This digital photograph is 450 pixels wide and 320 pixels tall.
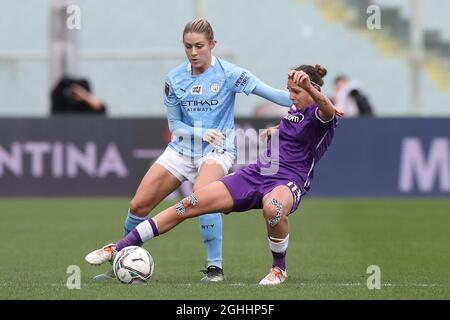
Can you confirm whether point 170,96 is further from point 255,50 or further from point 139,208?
point 255,50

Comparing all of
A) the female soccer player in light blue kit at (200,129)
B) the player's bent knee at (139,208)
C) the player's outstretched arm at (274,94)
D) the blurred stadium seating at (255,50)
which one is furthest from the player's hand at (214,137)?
the blurred stadium seating at (255,50)

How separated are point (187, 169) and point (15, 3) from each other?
608 inches

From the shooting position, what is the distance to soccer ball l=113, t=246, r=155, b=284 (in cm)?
996

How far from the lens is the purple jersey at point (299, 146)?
1030 centimetres

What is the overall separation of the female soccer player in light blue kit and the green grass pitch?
23.1 inches

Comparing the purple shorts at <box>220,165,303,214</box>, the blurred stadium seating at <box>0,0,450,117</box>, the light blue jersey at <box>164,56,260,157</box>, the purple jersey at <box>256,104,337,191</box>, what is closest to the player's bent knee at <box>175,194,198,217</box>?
the purple shorts at <box>220,165,303,214</box>

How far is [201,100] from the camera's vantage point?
10703 mm

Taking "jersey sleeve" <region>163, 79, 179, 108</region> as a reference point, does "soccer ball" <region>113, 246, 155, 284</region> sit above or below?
below

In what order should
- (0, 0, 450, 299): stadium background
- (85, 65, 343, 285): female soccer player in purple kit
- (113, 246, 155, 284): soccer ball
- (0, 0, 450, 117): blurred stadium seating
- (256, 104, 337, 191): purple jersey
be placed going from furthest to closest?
(0, 0, 450, 117): blurred stadium seating → (0, 0, 450, 299): stadium background → (256, 104, 337, 191): purple jersey → (85, 65, 343, 285): female soccer player in purple kit → (113, 246, 155, 284): soccer ball

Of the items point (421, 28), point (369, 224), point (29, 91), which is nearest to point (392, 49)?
point (421, 28)

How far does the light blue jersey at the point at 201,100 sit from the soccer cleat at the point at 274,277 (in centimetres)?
118

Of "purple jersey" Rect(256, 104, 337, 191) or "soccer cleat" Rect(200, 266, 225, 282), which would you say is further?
"soccer cleat" Rect(200, 266, 225, 282)

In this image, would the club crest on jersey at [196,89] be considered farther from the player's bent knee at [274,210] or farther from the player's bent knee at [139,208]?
the player's bent knee at [274,210]

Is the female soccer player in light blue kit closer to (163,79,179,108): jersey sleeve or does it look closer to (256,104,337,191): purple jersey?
(163,79,179,108): jersey sleeve
